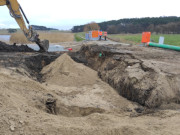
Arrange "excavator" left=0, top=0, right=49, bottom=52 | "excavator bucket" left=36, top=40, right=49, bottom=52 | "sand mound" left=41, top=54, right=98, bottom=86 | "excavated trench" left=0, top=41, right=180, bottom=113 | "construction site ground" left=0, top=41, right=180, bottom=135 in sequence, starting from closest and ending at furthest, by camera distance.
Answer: "construction site ground" left=0, top=41, right=180, bottom=135 < "excavated trench" left=0, top=41, right=180, bottom=113 < "sand mound" left=41, top=54, right=98, bottom=86 < "excavator" left=0, top=0, right=49, bottom=52 < "excavator bucket" left=36, top=40, right=49, bottom=52

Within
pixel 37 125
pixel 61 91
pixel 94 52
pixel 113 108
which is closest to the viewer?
pixel 37 125

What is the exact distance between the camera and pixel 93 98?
5.48 meters

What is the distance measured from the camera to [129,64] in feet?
20.9

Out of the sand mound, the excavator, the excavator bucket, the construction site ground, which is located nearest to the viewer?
the construction site ground

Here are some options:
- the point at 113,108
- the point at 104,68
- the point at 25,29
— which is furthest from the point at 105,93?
the point at 25,29

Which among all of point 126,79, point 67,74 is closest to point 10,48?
point 67,74

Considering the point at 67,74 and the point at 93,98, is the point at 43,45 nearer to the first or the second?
the point at 67,74

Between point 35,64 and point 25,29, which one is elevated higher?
point 25,29

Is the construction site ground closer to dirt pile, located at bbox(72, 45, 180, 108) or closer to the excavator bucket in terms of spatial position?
dirt pile, located at bbox(72, 45, 180, 108)

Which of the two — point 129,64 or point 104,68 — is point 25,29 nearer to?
point 104,68

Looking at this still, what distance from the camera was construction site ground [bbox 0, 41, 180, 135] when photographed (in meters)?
2.54

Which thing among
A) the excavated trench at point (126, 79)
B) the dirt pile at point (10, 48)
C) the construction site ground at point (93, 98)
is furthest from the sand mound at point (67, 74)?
the dirt pile at point (10, 48)

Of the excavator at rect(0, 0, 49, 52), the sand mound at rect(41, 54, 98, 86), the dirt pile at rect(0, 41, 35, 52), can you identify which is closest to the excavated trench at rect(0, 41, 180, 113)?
the sand mound at rect(41, 54, 98, 86)

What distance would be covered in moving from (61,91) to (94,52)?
4259 mm
